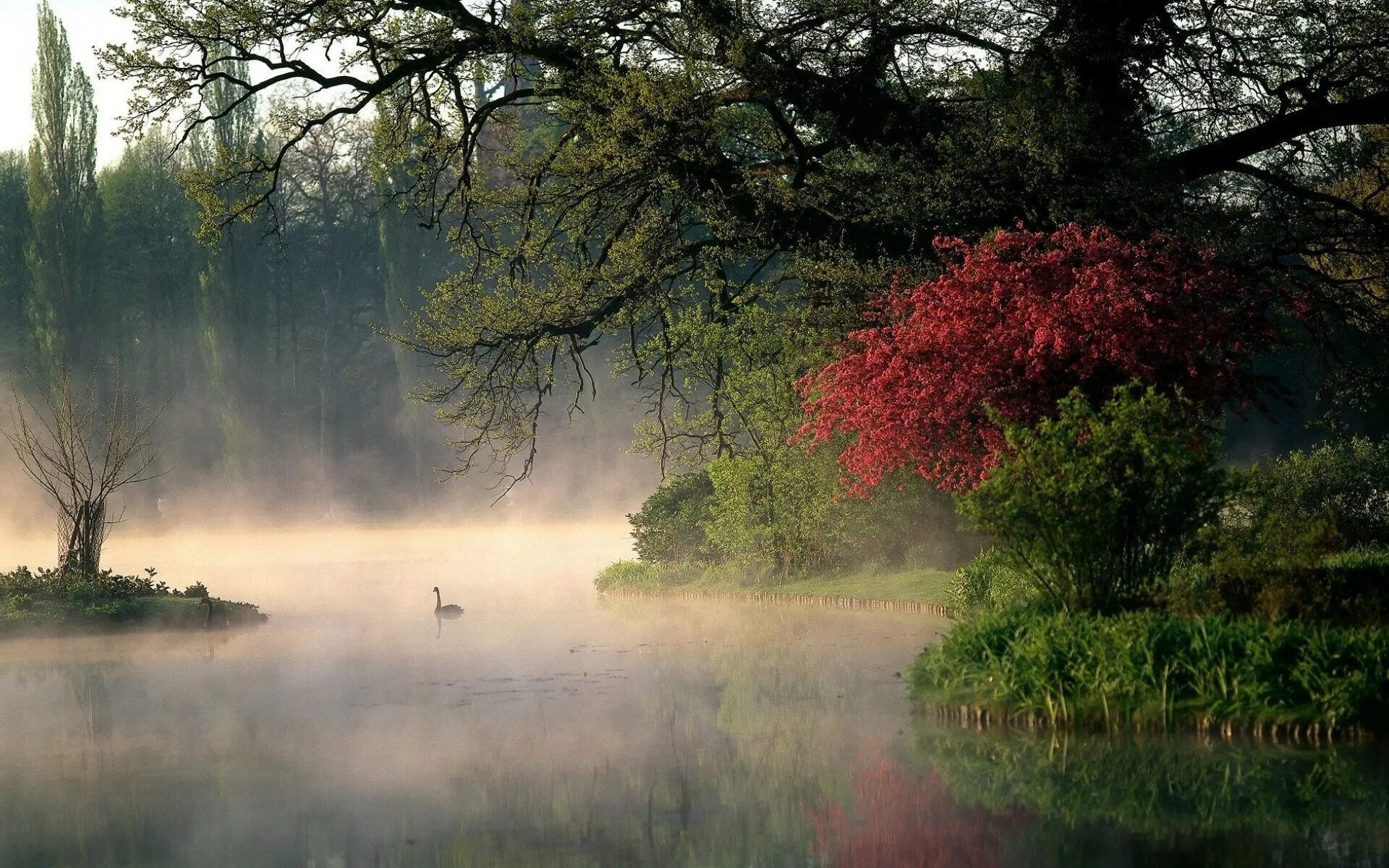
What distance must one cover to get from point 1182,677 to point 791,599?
517 inches

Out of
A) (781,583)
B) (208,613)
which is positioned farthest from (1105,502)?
(208,613)

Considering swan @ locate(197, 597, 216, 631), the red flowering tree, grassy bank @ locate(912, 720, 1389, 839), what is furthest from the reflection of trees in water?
swan @ locate(197, 597, 216, 631)

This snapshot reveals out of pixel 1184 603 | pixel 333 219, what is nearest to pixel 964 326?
pixel 1184 603

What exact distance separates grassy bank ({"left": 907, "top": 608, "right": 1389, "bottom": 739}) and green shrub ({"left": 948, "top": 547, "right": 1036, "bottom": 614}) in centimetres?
414

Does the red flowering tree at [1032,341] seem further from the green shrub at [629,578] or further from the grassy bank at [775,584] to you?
the green shrub at [629,578]

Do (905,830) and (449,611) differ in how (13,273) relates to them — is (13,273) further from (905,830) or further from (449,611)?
(905,830)

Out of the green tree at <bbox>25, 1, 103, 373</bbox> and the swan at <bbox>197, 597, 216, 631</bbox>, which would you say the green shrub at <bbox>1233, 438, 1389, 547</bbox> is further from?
the green tree at <bbox>25, 1, 103, 373</bbox>

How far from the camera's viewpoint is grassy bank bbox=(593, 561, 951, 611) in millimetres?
22078

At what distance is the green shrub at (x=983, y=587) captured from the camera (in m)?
Answer: 17.1

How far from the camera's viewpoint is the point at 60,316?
169 feet

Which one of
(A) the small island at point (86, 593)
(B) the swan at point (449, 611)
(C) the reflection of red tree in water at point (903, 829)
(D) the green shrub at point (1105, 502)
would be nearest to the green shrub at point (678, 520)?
(B) the swan at point (449, 611)

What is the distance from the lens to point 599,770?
1087 centimetres

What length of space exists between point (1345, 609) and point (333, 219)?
188 feet

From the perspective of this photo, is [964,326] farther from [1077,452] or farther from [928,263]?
[1077,452]
